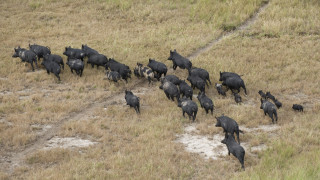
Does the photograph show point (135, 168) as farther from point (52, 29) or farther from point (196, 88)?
point (52, 29)

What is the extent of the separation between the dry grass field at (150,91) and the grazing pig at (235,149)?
1.05ft

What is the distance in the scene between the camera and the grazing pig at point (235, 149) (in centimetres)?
1234

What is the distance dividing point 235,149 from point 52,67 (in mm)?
11423

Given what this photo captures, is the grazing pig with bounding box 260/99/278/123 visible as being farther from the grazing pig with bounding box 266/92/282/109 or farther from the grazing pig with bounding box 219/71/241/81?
the grazing pig with bounding box 219/71/241/81

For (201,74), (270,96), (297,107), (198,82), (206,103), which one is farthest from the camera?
(201,74)

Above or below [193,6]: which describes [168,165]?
below

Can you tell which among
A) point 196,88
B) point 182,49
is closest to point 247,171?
point 196,88

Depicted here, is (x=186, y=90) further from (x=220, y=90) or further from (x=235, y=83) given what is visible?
(x=235, y=83)

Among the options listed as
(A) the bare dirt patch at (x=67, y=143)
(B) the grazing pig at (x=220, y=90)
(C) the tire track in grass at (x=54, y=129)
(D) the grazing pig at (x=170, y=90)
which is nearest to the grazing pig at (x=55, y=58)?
(C) the tire track in grass at (x=54, y=129)

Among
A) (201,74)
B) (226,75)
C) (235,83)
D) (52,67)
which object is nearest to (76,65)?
(52,67)

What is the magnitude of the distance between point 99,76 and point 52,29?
9.59 meters

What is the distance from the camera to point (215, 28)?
28.0m

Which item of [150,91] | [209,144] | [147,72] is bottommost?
[209,144]

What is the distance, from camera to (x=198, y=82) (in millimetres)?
18500
